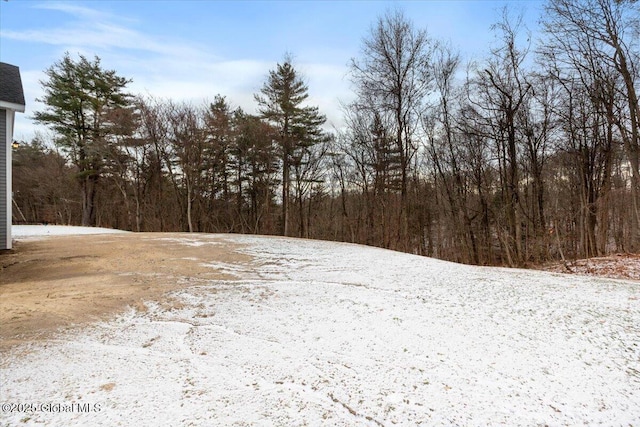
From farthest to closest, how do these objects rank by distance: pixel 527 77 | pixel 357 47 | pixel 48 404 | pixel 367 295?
1. pixel 357 47
2. pixel 527 77
3. pixel 367 295
4. pixel 48 404

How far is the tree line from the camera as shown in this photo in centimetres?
1313

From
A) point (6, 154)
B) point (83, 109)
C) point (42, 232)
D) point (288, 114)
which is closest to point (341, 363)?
point (6, 154)

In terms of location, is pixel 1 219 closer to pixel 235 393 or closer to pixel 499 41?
pixel 235 393

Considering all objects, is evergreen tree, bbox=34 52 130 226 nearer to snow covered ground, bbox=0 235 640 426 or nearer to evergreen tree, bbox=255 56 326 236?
evergreen tree, bbox=255 56 326 236

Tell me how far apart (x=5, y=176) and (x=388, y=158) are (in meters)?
15.6

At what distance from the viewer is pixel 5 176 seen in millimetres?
7875

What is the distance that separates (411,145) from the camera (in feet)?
51.1

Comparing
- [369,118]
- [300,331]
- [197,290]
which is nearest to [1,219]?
[197,290]

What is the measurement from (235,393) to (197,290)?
2.95m

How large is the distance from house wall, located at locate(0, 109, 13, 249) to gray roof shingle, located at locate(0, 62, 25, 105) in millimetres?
386

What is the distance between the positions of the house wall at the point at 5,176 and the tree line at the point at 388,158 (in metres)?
11.4

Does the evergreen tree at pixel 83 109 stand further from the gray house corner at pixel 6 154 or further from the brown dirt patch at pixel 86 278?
the brown dirt patch at pixel 86 278

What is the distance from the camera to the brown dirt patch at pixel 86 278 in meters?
3.75

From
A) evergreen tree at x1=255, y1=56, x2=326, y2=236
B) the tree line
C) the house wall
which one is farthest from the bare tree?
the house wall
